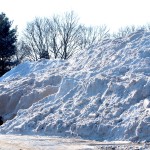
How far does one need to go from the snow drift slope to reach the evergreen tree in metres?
16.2

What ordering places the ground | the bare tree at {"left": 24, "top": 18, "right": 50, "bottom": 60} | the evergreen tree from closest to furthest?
1. the ground
2. the evergreen tree
3. the bare tree at {"left": 24, "top": 18, "right": 50, "bottom": 60}

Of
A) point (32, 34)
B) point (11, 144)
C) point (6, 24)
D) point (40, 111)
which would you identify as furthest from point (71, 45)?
point (11, 144)

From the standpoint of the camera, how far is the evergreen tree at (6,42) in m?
33.4

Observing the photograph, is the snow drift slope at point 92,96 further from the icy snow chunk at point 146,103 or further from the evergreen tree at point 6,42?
the evergreen tree at point 6,42

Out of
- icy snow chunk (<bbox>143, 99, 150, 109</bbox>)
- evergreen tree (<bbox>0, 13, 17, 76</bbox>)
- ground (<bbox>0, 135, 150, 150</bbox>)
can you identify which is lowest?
ground (<bbox>0, 135, 150, 150</bbox>)

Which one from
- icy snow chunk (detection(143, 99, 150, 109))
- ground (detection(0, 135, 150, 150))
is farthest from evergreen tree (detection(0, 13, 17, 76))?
icy snow chunk (detection(143, 99, 150, 109))

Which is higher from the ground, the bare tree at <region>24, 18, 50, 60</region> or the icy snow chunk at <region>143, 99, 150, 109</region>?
the bare tree at <region>24, 18, 50, 60</region>

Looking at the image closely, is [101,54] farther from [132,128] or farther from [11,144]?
[11,144]

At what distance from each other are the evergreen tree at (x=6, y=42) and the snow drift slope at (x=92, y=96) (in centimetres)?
1623

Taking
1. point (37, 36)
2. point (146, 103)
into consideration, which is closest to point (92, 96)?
point (146, 103)

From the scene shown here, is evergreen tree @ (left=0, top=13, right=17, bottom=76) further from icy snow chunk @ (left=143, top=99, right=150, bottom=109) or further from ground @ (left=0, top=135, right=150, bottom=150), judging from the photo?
icy snow chunk @ (left=143, top=99, right=150, bottom=109)

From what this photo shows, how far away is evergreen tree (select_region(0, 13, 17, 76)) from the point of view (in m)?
33.4

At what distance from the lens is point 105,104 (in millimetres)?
11609

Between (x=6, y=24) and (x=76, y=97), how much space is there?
71.8 ft
